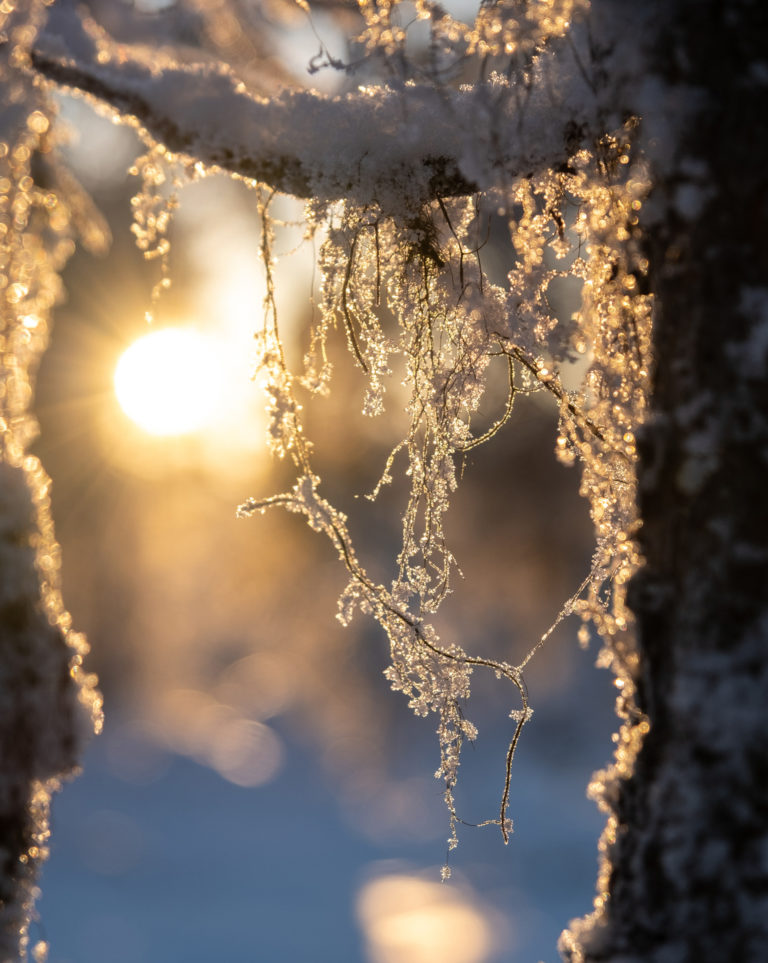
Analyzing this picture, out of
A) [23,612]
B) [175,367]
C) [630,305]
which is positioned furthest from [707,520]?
[175,367]

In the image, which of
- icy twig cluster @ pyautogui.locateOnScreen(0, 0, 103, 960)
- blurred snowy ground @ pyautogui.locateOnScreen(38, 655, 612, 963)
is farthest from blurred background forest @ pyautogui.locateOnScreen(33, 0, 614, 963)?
icy twig cluster @ pyautogui.locateOnScreen(0, 0, 103, 960)

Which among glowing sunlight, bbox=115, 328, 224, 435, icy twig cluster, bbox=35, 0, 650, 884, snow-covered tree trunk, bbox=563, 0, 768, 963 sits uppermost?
glowing sunlight, bbox=115, 328, 224, 435

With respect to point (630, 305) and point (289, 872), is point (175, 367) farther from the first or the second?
point (289, 872)

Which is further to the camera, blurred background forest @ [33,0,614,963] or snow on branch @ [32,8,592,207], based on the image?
blurred background forest @ [33,0,614,963]

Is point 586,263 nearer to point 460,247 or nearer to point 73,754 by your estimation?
point 460,247

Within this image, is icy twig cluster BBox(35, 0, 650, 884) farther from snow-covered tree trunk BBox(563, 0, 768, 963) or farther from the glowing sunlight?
the glowing sunlight

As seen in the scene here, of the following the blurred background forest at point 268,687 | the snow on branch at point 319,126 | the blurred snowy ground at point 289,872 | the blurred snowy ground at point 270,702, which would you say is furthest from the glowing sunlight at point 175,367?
the blurred snowy ground at point 289,872
